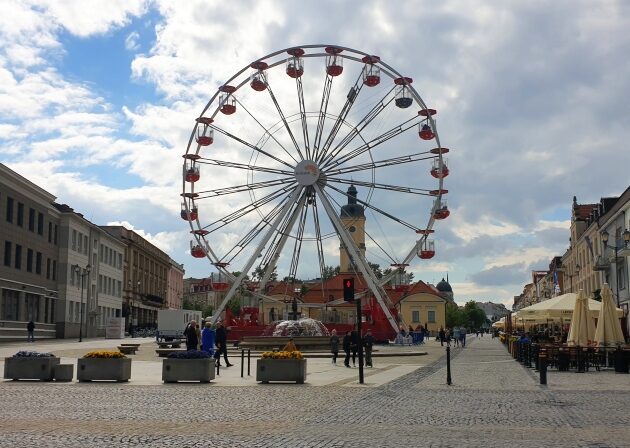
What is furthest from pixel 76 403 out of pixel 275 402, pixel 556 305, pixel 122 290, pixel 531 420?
pixel 122 290

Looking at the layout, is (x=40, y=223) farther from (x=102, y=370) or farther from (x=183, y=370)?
(x=183, y=370)

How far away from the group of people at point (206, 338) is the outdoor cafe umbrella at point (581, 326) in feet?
41.9

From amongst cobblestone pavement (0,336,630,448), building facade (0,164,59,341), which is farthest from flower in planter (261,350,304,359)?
building facade (0,164,59,341)

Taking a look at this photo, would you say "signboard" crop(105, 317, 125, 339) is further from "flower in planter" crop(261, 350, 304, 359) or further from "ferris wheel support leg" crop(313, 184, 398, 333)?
"flower in planter" crop(261, 350, 304, 359)

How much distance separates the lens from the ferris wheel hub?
157 ft

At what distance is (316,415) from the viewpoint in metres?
14.1

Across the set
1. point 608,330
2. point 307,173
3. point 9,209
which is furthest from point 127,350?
point 608,330

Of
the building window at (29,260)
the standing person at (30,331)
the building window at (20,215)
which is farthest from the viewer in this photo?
the building window at (29,260)

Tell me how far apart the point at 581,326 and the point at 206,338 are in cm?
1354

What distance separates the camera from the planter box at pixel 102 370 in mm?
21547

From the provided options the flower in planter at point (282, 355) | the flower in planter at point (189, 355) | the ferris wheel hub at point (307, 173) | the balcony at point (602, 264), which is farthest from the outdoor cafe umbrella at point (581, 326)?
the balcony at point (602, 264)

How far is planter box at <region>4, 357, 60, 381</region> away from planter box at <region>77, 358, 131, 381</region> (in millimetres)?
956

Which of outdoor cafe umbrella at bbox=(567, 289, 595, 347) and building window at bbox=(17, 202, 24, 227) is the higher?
building window at bbox=(17, 202, 24, 227)

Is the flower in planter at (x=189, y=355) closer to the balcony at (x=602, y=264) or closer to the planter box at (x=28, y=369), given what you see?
the planter box at (x=28, y=369)
